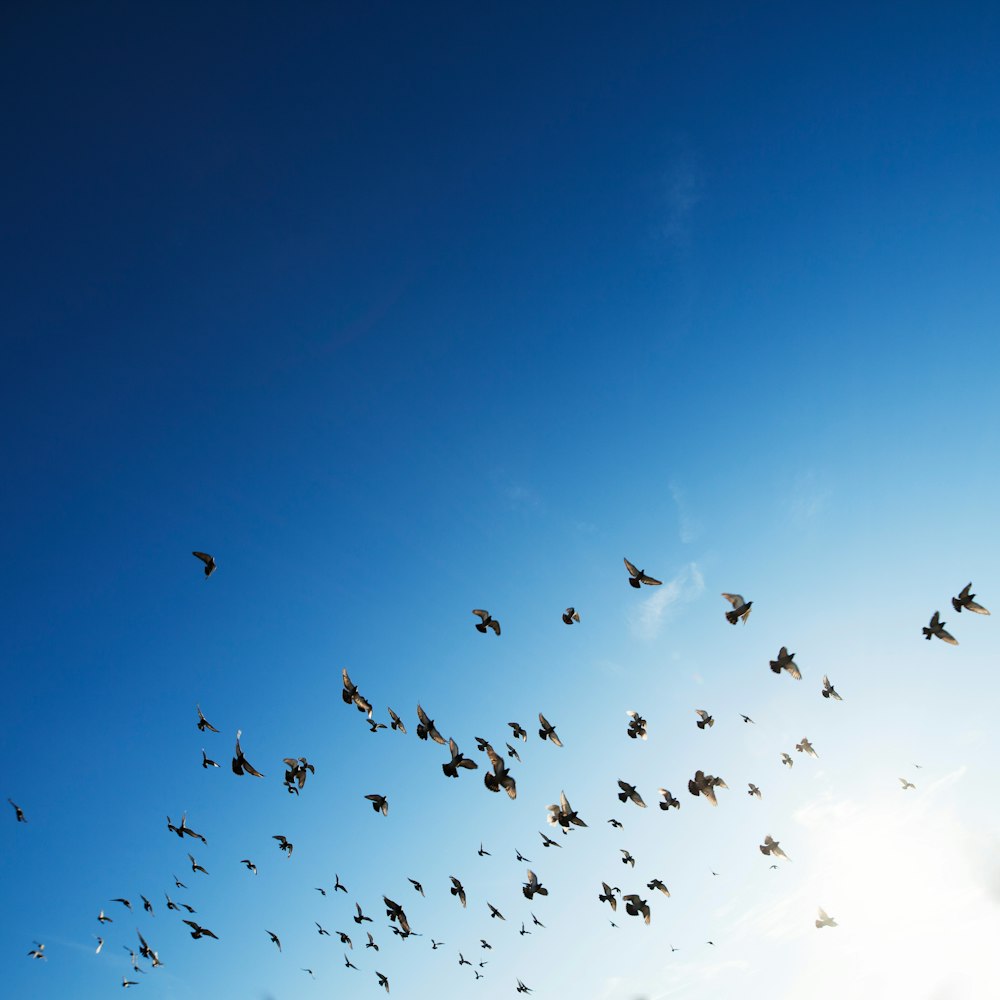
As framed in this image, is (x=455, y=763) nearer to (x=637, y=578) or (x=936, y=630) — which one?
(x=637, y=578)

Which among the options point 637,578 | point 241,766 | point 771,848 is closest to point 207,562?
point 241,766

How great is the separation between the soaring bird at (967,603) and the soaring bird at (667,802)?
53.1 feet

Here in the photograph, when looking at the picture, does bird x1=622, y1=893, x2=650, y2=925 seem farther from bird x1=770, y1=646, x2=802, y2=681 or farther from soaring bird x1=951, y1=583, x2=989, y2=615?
soaring bird x1=951, y1=583, x2=989, y2=615

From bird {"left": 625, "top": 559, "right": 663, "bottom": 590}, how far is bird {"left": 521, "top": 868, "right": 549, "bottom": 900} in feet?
46.7

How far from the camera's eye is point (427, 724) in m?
22.5

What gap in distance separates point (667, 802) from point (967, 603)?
17.1 m

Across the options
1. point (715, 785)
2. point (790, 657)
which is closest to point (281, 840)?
point (715, 785)

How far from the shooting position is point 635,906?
24406 millimetres

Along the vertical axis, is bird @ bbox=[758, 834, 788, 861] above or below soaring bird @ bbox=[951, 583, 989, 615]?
below

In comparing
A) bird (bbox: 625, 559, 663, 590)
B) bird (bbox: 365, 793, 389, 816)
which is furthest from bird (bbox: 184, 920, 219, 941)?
bird (bbox: 625, 559, 663, 590)

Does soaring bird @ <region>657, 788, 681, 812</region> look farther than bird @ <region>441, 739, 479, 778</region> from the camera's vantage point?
Yes

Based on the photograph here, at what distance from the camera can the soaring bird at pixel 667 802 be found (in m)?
28.1

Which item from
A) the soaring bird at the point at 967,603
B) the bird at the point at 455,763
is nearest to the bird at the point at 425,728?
the bird at the point at 455,763

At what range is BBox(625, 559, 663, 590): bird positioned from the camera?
2575 cm
